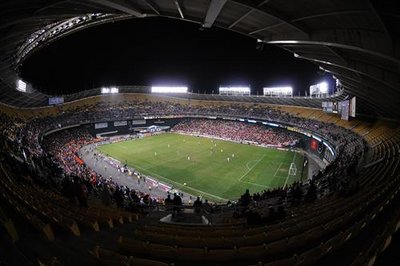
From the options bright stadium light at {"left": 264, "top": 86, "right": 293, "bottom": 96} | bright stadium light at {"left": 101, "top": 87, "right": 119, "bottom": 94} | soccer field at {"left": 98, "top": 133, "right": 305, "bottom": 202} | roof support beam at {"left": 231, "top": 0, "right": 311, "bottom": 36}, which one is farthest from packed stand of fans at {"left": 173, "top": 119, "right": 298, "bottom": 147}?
roof support beam at {"left": 231, "top": 0, "right": 311, "bottom": 36}

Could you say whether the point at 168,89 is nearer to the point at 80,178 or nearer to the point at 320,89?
the point at 320,89

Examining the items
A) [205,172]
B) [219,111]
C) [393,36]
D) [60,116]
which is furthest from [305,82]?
[393,36]

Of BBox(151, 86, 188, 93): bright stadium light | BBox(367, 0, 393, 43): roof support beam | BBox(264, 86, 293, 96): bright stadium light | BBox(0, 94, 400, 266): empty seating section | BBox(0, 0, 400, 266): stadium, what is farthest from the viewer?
BBox(151, 86, 188, 93): bright stadium light

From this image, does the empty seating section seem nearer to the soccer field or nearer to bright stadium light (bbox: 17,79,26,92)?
the soccer field

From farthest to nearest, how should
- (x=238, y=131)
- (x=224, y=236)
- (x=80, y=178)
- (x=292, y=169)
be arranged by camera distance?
(x=238, y=131)
(x=292, y=169)
(x=80, y=178)
(x=224, y=236)

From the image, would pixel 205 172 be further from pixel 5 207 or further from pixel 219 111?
pixel 219 111

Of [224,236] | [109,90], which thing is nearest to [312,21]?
[224,236]

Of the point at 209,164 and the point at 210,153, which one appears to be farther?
the point at 210,153

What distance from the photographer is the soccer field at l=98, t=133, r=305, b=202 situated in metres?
32.2

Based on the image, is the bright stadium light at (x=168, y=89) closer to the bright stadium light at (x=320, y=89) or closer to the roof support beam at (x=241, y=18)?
the bright stadium light at (x=320, y=89)

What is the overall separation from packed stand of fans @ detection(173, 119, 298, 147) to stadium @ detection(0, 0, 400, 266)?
1.50ft

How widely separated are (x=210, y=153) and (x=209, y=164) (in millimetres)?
6640

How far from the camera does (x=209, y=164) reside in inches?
1636

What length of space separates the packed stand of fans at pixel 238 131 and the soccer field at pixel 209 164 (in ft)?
13.3
